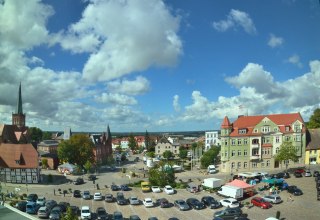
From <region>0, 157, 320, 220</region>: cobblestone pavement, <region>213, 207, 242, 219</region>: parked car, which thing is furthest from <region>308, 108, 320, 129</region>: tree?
<region>213, 207, 242, 219</region>: parked car

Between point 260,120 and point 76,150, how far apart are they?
39.3 meters

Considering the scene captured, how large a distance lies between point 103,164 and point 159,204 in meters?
53.3

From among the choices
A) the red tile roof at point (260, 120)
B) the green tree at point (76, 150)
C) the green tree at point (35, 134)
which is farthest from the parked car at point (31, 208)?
the green tree at point (35, 134)

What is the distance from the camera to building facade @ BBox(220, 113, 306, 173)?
214 feet

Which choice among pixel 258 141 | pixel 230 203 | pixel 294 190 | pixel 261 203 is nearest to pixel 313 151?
pixel 258 141

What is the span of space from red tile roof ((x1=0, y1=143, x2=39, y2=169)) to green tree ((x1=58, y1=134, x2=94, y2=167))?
1239 centimetres

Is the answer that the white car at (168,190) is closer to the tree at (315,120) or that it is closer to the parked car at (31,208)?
the parked car at (31,208)

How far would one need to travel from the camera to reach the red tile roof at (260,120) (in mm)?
66000

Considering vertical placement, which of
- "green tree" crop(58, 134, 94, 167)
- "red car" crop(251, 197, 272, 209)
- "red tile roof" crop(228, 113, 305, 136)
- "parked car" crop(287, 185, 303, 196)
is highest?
"red tile roof" crop(228, 113, 305, 136)

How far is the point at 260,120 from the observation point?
216ft

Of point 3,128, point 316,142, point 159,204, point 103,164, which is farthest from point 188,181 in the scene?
point 3,128

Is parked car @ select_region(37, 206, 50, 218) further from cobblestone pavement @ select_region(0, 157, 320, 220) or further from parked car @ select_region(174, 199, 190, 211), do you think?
parked car @ select_region(174, 199, 190, 211)

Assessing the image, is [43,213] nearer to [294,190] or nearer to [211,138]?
[294,190]

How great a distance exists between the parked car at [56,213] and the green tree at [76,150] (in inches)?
1494
